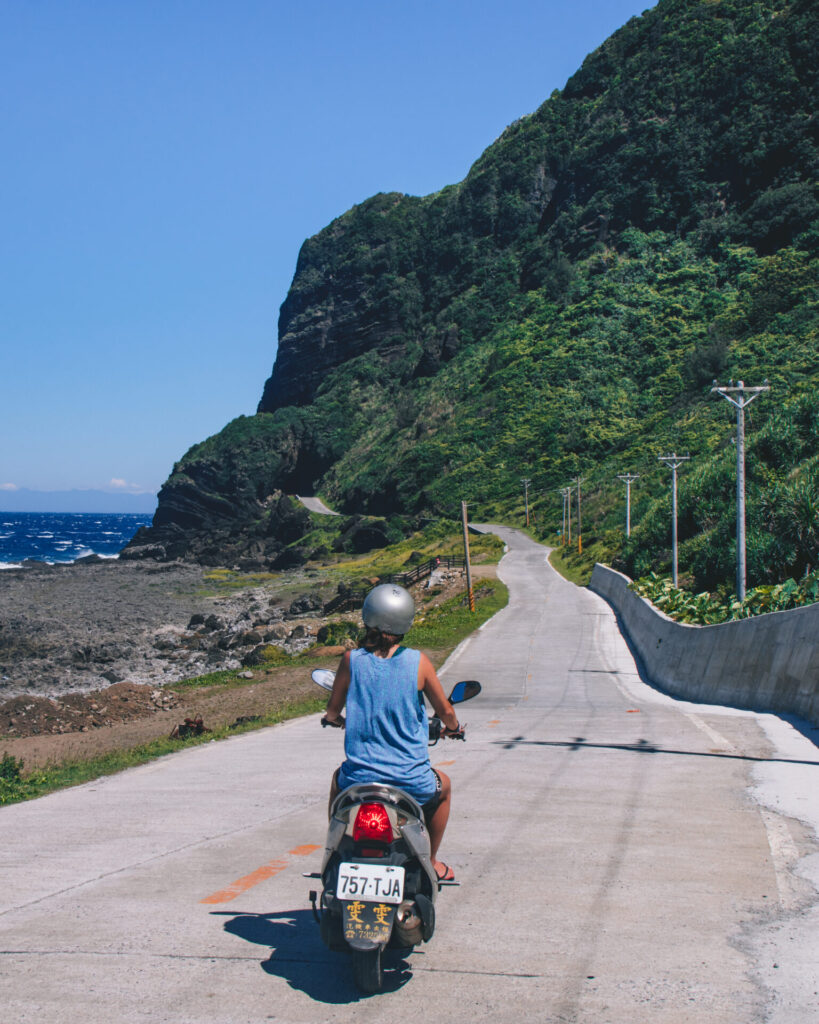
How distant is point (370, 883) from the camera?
13.7 feet

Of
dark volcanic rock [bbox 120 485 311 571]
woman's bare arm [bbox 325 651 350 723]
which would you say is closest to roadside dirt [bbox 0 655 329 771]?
woman's bare arm [bbox 325 651 350 723]

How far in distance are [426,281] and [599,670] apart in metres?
149

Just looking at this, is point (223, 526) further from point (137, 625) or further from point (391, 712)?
point (391, 712)

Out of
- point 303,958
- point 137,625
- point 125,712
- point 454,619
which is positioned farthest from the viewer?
point 137,625

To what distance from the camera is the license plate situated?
416 centimetres

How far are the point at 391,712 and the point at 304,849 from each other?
107 inches

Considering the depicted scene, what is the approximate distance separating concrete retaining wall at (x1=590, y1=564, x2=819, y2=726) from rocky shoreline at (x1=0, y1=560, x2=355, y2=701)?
17906mm

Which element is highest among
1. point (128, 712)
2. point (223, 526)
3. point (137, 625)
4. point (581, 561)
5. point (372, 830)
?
point (372, 830)

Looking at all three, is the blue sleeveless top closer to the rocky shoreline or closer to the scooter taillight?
the scooter taillight

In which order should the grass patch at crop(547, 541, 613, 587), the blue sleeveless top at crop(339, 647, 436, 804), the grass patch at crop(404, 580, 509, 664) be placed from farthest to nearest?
the grass patch at crop(547, 541, 613, 587) < the grass patch at crop(404, 580, 509, 664) < the blue sleeveless top at crop(339, 647, 436, 804)

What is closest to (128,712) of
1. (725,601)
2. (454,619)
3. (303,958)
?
(725,601)

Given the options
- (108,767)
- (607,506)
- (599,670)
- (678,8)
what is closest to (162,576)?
(607,506)

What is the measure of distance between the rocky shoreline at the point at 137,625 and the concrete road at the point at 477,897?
1028 inches

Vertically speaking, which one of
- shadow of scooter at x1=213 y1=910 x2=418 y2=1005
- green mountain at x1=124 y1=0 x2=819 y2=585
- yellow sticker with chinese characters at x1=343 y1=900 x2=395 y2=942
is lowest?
shadow of scooter at x1=213 y1=910 x2=418 y2=1005
